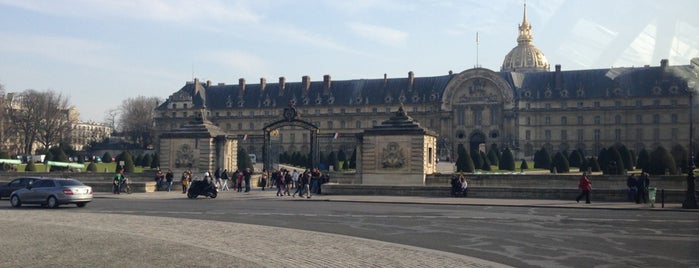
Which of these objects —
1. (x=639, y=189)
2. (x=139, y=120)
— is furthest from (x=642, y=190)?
(x=139, y=120)

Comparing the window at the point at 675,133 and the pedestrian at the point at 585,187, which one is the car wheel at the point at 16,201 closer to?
the pedestrian at the point at 585,187

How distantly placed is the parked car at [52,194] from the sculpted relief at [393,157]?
1434 centimetres

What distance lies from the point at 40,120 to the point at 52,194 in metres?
75.5

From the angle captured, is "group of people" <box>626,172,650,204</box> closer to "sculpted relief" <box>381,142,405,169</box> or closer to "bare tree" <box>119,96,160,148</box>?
"sculpted relief" <box>381,142,405,169</box>

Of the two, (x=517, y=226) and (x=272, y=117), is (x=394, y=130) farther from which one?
(x=272, y=117)

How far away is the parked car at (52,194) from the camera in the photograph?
24688mm

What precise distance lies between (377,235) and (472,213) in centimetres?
718

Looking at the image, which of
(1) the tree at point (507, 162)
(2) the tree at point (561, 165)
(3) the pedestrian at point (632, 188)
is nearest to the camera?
(3) the pedestrian at point (632, 188)

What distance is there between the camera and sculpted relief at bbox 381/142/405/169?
113 ft

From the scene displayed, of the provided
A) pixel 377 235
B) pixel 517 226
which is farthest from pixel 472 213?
pixel 377 235

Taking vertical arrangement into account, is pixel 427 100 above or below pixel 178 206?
above

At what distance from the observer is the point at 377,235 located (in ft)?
52.6

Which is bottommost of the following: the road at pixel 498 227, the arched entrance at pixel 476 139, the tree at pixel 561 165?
the road at pixel 498 227

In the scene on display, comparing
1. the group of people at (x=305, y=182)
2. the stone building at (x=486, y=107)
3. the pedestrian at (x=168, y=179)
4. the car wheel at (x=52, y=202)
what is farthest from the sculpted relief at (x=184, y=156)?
the stone building at (x=486, y=107)
